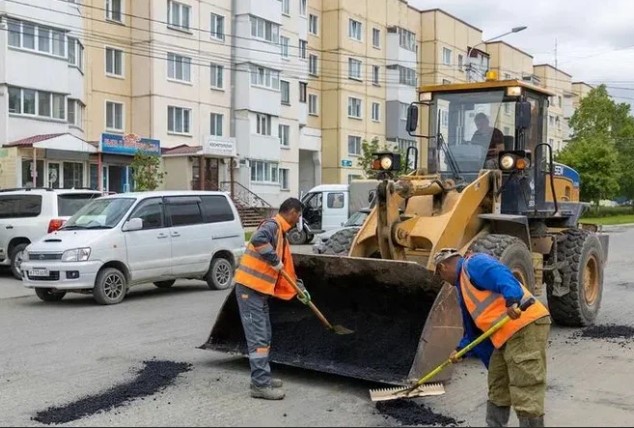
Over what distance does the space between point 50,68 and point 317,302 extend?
1110 inches

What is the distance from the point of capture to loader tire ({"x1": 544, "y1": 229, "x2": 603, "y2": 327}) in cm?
1035

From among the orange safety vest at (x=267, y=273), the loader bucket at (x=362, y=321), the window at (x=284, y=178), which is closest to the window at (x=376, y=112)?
the window at (x=284, y=178)

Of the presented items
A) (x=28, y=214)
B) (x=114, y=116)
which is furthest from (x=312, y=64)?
(x=28, y=214)

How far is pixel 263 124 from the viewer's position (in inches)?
1817

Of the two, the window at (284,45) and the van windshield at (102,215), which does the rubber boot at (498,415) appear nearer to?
the van windshield at (102,215)

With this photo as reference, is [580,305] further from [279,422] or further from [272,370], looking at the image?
[279,422]

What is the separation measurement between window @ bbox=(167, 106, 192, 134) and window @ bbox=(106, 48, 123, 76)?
307 centimetres

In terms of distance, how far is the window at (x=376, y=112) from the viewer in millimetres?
57875

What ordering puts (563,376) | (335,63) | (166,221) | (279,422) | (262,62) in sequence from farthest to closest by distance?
(335,63), (262,62), (166,221), (563,376), (279,422)

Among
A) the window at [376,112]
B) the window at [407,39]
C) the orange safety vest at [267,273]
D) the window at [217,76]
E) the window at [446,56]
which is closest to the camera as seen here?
the orange safety vest at [267,273]

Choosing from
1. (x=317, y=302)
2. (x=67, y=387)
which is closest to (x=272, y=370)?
(x=317, y=302)

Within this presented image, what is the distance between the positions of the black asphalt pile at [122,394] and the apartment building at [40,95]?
2437cm

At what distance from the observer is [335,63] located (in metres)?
55.0

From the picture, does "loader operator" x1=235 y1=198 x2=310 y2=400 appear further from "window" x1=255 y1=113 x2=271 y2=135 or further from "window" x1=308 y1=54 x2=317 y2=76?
"window" x1=308 y1=54 x2=317 y2=76
